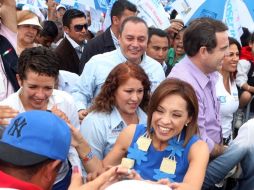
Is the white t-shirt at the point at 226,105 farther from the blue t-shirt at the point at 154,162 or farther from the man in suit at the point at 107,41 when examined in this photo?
the blue t-shirt at the point at 154,162

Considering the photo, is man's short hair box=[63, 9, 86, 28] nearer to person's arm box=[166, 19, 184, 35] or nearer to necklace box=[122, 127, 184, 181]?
person's arm box=[166, 19, 184, 35]

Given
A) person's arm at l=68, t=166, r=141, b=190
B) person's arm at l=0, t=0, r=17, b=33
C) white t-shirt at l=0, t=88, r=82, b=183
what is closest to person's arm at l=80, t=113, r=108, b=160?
white t-shirt at l=0, t=88, r=82, b=183

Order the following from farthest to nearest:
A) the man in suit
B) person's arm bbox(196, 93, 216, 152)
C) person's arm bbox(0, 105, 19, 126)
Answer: the man in suit → person's arm bbox(196, 93, 216, 152) → person's arm bbox(0, 105, 19, 126)

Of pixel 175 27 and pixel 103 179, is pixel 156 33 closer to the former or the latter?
pixel 175 27

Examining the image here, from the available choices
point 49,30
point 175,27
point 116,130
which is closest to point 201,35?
→ point 116,130

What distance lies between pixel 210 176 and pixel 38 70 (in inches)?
52.7

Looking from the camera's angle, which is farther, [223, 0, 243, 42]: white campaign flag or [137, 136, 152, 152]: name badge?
[223, 0, 243, 42]: white campaign flag

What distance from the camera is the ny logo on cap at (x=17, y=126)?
5.80 ft

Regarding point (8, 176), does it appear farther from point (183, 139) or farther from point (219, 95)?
point (219, 95)

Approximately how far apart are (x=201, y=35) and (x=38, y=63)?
1291 mm

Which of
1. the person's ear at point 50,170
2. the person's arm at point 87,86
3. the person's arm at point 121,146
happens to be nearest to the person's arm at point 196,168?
the person's arm at point 121,146

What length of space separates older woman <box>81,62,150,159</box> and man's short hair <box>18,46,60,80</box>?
0.37 meters

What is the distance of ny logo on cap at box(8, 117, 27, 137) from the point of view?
1.77m

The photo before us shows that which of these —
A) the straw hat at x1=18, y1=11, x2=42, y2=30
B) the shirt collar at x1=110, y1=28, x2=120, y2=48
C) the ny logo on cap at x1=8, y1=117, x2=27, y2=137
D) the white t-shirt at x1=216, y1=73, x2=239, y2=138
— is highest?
the straw hat at x1=18, y1=11, x2=42, y2=30
